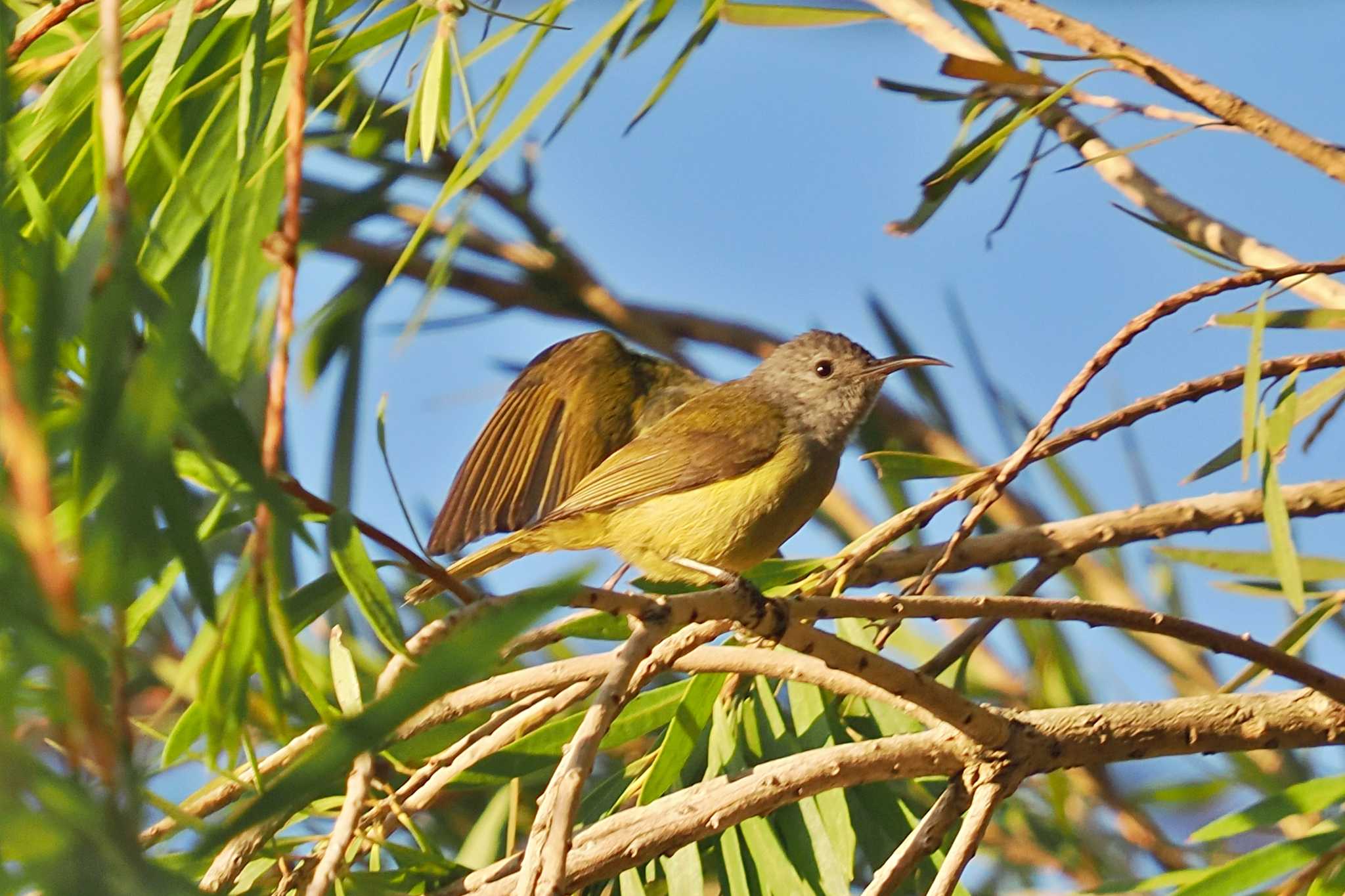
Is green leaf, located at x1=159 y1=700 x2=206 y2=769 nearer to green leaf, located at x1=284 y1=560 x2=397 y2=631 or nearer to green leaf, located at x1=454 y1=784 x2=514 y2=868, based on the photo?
green leaf, located at x1=284 y1=560 x2=397 y2=631

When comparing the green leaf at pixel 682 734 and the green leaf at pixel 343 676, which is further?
the green leaf at pixel 682 734

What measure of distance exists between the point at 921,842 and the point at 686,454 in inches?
69.7

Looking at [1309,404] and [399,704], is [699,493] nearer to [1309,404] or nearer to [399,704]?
[1309,404]

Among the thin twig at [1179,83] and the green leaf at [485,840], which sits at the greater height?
the thin twig at [1179,83]

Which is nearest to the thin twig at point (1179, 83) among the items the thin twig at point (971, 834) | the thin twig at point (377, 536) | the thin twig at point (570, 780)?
the thin twig at point (971, 834)

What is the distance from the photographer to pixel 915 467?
213 centimetres

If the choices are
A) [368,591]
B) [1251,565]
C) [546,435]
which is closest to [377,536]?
[368,591]

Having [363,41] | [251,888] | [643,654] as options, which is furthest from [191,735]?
[363,41]

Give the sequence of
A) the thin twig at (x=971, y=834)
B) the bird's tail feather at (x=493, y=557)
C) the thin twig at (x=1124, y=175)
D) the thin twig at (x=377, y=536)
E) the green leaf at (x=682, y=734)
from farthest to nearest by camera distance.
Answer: the bird's tail feather at (x=493, y=557)
the thin twig at (x=1124, y=175)
the green leaf at (x=682, y=734)
the thin twig at (x=971, y=834)
the thin twig at (x=377, y=536)

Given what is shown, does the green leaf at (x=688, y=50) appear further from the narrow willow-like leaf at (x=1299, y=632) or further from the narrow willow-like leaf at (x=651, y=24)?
the narrow willow-like leaf at (x=1299, y=632)

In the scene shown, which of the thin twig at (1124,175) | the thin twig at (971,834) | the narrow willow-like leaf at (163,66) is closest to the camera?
the thin twig at (971,834)

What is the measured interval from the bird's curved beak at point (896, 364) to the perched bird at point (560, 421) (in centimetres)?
42

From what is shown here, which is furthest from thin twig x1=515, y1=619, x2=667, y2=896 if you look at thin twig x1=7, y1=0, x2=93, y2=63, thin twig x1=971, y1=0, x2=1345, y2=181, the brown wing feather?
the brown wing feather

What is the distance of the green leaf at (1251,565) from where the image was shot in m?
2.34
